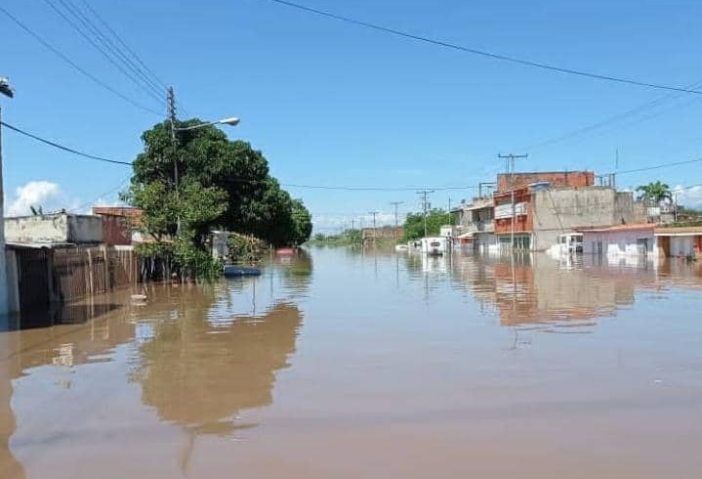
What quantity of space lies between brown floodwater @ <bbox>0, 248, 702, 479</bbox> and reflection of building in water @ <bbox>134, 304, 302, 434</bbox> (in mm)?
44

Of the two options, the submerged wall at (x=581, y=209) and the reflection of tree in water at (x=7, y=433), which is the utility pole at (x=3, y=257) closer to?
the reflection of tree in water at (x=7, y=433)

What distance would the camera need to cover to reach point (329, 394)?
8.97 metres

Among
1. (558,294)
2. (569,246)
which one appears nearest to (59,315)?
(558,294)

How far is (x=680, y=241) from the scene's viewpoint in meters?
49.4

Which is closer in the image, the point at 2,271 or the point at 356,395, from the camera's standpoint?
the point at 356,395

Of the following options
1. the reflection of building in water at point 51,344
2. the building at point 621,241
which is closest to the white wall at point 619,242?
the building at point 621,241

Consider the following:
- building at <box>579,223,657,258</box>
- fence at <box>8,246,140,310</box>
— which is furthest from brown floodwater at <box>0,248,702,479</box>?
building at <box>579,223,657,258</box>

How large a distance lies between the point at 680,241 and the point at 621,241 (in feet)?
25.5

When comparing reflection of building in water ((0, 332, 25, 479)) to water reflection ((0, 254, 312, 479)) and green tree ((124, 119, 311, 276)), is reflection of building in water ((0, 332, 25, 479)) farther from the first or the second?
green tree ((124, 119, 311, 276))

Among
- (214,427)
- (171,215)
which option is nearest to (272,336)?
(214,427)

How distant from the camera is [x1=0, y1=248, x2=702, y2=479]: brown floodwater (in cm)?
636

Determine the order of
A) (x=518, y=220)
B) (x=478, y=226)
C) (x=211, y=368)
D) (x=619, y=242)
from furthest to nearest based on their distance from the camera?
1. (x=478, y=226)
2. (x=518, y=220)
3. (x=619, y=242)
4. (x=211, y=368)

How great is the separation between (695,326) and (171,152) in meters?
26.7

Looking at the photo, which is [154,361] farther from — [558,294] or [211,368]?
[558,294]
